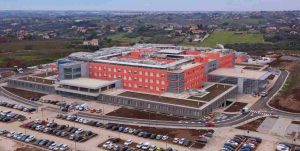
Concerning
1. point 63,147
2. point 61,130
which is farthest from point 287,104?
point 63,147

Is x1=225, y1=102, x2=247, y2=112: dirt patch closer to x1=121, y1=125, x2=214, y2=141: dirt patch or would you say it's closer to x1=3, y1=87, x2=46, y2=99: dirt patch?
x1=121, y1=125, x2=214, y2=141: dirt patch

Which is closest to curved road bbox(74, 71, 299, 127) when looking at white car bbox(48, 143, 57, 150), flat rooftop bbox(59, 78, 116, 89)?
flat rooftop bbox(59, 78, 116, 89)

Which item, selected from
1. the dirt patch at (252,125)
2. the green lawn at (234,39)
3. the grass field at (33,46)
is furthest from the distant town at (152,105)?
the green lawn at (234,39)

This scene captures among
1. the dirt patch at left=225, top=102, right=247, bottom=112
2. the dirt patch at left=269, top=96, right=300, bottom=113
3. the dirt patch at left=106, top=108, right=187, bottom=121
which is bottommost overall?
the dirt patch at left=106, top=108, right=187, bottom=121

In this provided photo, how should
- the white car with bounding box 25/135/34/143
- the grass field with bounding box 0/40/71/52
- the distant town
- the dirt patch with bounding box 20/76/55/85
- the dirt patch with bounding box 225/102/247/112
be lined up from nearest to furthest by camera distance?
1. the distant town
2. the white car with bounding box 25/135/34/143
3. the dirt patch with bounding box 225/102/247/112
4. the dirt patch with bounding box 20/76/55/85
5. the grass field with bounding box 0/40/71/52

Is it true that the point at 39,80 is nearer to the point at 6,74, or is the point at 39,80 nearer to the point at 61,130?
the point at 6,74

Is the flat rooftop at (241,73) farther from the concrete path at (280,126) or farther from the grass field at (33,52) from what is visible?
the grass field at (33,52)

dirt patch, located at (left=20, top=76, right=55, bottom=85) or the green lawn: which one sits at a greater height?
the green lawn
